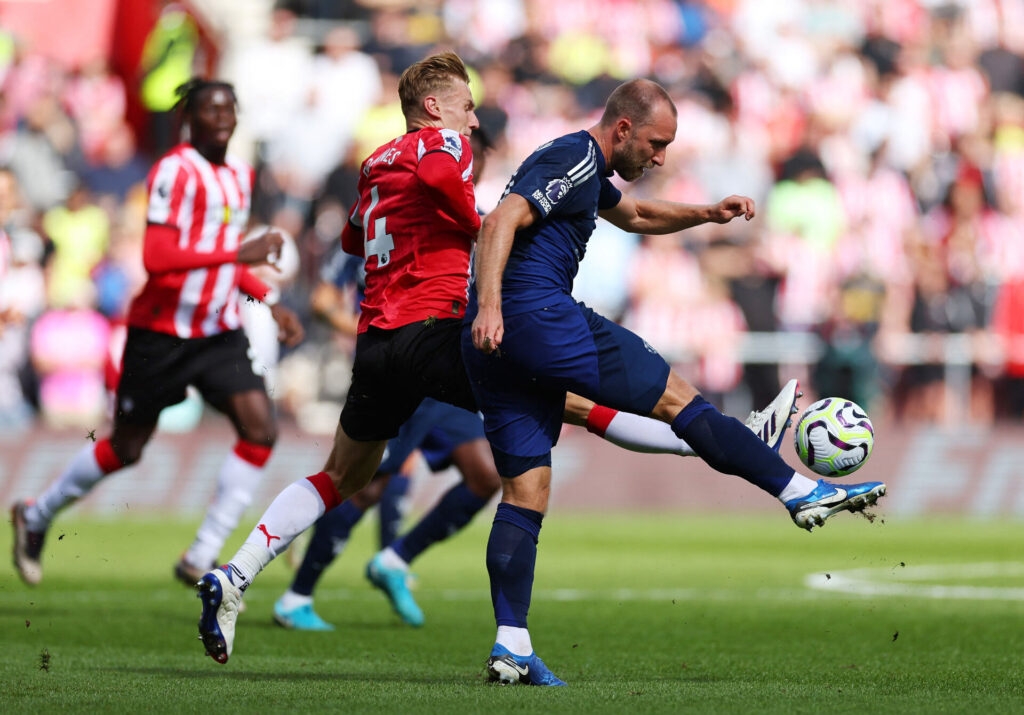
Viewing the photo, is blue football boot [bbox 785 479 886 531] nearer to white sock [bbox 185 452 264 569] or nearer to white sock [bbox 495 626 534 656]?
white sock [bbox 495 626 534 656]

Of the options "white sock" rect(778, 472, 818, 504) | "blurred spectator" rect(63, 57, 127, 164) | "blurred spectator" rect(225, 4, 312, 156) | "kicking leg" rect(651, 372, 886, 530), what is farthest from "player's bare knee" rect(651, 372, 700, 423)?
"blurred spectator" rect(63, 57, 127, 164)

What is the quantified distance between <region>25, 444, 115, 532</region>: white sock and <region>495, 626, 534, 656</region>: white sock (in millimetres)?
3755

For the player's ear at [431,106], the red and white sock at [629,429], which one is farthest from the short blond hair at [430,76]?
the red and white sock at [629,429]

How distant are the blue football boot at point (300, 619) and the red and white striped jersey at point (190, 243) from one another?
5.70 feet

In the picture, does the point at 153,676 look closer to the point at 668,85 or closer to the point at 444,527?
the point at 444,527

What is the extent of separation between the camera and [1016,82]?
21.1m

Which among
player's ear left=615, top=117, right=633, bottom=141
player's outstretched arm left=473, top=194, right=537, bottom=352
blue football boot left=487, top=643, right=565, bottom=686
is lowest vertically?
blue football boot left=487, top=643, right=565, bottom=686

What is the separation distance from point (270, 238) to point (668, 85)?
41.0 feet

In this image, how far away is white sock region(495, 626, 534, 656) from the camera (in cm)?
607

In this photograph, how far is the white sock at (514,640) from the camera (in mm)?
6070

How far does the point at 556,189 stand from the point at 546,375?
0.68 meters

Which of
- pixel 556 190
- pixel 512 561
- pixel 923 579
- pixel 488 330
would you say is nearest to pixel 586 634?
pixel 512 561

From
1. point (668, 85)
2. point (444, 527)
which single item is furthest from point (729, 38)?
point (444, 527)

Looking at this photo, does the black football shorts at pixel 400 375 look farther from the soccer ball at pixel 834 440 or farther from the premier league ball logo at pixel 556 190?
the soccer ball at pixel 834 440
